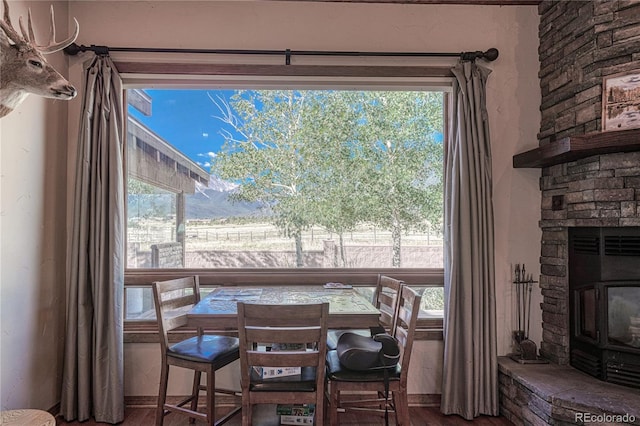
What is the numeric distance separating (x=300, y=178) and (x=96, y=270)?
1.54 metres

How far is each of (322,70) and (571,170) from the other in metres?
1.79

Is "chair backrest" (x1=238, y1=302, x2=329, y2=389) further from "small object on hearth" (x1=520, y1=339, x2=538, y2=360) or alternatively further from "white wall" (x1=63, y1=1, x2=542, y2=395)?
"small object on hearth" (x1=520, y1=339, x2=538, y2=360)

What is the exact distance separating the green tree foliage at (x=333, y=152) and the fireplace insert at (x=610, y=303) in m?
1.03

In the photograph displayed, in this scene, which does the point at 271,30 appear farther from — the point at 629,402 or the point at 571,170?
the point at 629,402

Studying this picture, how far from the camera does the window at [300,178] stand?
10.1 feet

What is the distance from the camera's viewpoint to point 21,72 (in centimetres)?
181

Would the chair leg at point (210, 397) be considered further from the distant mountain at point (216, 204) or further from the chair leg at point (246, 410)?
the distant mountain at point (216, 204)

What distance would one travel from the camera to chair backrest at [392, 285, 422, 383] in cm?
207

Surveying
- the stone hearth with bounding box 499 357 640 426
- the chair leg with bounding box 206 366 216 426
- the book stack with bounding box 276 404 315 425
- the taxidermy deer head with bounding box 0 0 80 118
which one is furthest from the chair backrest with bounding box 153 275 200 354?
the stone hearth with bounding box 499 357 640 426

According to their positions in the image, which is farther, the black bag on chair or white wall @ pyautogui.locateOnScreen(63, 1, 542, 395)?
white wall @ pyautogui.locateOnScreen(63, 1, 542, 395)

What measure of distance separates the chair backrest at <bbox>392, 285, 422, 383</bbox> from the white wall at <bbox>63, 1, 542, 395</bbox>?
0.71m

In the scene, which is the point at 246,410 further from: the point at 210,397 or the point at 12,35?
the point at 12,35

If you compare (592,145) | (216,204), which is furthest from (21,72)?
(592,145)

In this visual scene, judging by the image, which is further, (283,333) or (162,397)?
(162,397)
